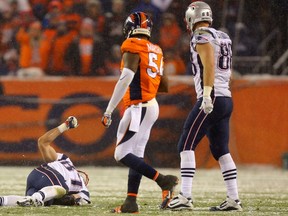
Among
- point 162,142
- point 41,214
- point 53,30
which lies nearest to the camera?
point 41,214

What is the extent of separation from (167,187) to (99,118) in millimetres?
6705

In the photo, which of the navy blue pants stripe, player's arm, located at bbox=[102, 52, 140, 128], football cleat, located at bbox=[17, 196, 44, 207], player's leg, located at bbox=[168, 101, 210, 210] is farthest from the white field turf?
player's arm, located at bbox=[102, 52, 140, 128]

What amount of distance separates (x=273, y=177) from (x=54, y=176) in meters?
5.40

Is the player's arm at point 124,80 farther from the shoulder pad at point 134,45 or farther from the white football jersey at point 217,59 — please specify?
the white football jersey at point 217,59

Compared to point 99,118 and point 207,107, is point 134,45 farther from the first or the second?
point 99,118

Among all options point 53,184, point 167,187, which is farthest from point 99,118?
point 167,187

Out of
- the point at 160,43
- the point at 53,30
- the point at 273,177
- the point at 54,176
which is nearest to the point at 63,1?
the point at 53,30

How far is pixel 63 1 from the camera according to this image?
16203 mm

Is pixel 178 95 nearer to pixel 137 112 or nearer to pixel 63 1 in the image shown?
pixel 63 1

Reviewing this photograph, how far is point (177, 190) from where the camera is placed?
10953mm

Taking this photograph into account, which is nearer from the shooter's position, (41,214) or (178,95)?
(41,214)

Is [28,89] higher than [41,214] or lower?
higher

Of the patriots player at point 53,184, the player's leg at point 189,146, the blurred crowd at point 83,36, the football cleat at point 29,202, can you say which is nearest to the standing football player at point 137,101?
the player's leg at point 189,146

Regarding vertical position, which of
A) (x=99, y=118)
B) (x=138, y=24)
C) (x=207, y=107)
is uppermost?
(x=99, y=118)
